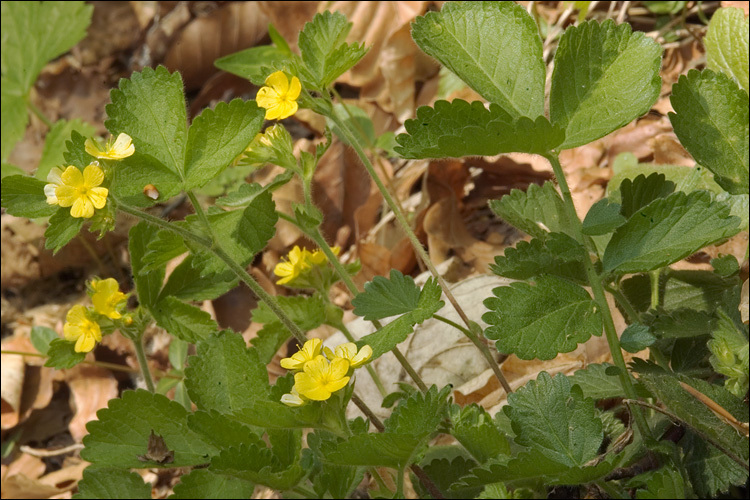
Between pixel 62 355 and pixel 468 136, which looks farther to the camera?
pixel 62 355

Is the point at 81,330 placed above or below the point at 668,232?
below

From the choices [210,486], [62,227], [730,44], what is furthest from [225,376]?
[730,44]

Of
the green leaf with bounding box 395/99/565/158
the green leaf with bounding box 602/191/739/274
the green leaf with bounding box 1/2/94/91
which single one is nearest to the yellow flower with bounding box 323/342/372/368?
the green leaf with bounding box 395/99/565/158

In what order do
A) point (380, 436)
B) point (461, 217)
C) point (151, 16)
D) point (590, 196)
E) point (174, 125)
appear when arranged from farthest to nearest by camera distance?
point (151, 16) < point (461, 217) < point (590, 196) < point (174, 125) < point (380, 436)

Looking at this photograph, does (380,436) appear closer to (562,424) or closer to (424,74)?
(562,424)

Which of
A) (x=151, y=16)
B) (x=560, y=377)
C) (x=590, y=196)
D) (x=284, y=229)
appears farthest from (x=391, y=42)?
(x=560, y=377)

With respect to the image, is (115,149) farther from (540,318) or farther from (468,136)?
(540,318)
